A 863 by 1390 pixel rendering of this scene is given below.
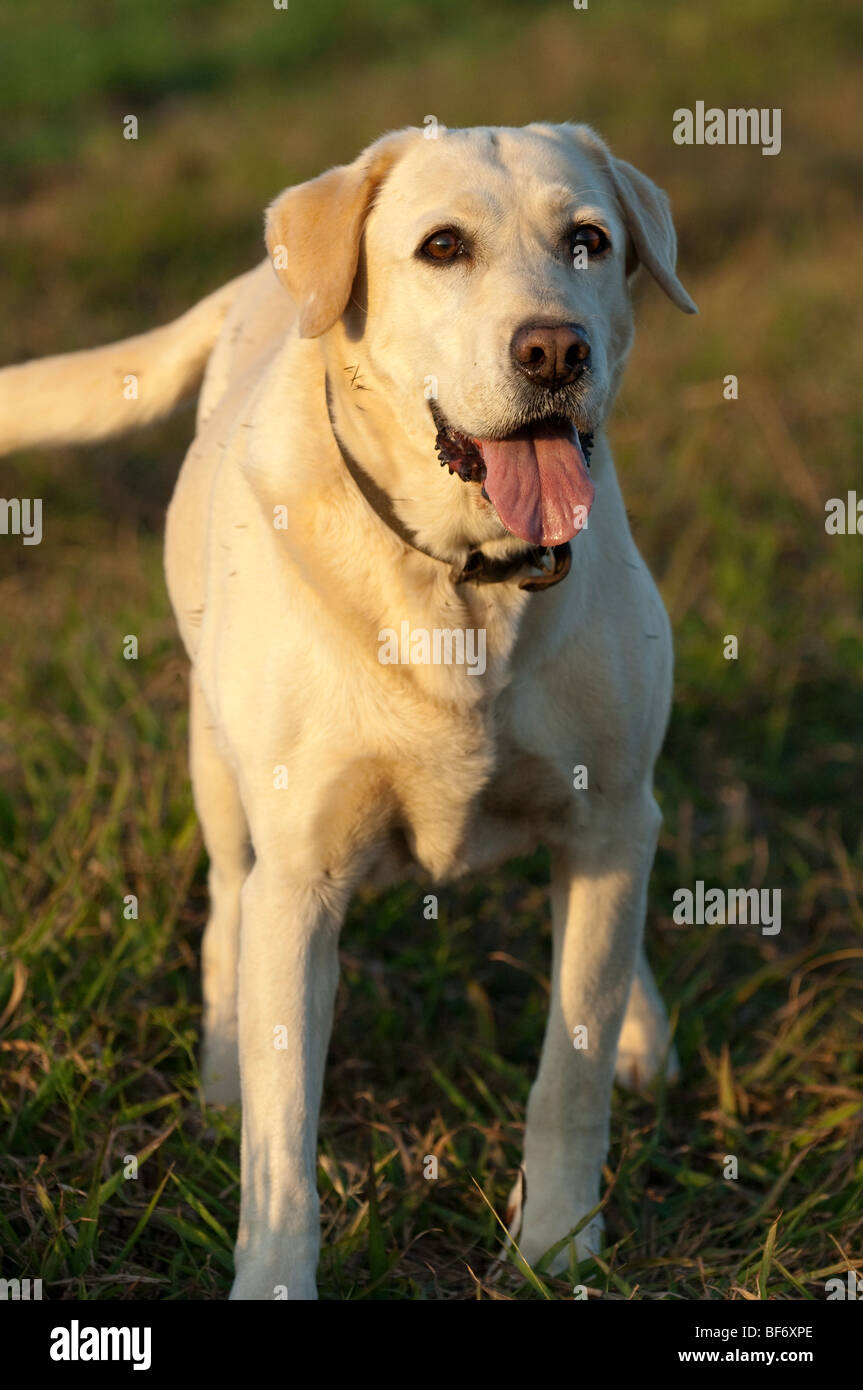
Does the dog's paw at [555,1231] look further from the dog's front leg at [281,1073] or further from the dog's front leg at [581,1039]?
the dog's front leg at [281,1073]

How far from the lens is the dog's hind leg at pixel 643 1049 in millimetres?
3758

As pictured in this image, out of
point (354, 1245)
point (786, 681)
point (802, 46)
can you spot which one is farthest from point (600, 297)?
point (802, 46)

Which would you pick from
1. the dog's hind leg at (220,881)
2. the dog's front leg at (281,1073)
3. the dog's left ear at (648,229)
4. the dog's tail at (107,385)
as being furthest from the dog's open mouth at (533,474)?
the dog's tail at (107,385)

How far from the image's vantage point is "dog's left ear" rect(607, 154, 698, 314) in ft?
9.75

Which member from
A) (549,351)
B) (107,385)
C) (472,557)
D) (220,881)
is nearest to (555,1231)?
(220,881)

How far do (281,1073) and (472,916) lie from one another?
55.6 inches

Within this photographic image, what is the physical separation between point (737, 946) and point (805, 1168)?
0.87 m

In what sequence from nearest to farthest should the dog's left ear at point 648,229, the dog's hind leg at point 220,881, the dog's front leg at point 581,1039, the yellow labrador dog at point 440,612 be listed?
1. the yellow labrador dog at point 440,612
2. the dog's left ear at point 648,229
3. the dog's front leg at point 581,1039
4. the dog's hind leg at point 220,881

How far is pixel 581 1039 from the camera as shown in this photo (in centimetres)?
312

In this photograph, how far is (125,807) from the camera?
4.25 metres

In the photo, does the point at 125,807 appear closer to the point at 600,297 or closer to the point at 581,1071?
the point at 581,1071

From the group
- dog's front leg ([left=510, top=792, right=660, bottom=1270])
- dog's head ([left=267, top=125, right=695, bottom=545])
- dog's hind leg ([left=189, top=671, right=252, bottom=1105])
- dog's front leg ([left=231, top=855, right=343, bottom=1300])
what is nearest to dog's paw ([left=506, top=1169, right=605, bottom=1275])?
dog's front leg ([left=510, top=792, right=660, bottom=1270])

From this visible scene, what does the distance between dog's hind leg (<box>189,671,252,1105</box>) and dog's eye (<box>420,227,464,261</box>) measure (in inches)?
51.4

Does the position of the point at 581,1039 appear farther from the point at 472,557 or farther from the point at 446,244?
the point at 446,244
